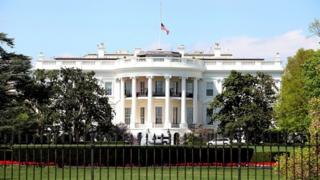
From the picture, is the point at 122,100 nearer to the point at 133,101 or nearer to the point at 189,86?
the point at 133,101

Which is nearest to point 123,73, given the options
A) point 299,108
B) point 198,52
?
point 198,52

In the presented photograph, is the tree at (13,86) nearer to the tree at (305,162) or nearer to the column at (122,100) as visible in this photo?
the tree at (305,162)

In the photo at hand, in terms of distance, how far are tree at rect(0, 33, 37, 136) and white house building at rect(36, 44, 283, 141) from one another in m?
39.8

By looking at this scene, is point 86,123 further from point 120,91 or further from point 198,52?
point 198,52

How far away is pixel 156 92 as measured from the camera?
75.4 metres

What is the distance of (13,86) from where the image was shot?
3130 cm

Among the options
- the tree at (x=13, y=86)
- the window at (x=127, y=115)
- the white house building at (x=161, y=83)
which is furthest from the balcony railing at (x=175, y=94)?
the tree at (x=13, y=86)

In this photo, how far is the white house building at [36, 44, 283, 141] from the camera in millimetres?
73875

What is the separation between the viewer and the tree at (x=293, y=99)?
4884 cm

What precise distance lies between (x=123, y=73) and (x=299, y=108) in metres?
29.8

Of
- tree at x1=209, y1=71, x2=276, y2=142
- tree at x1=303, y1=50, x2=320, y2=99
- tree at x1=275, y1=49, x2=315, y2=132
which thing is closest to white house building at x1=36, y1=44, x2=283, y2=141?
tree at x1=209, y1=71, x2=276, y2=142

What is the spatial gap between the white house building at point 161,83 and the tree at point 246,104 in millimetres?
15809

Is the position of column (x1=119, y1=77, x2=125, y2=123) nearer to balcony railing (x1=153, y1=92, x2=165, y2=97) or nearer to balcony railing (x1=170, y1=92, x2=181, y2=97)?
balcony railing (x1=153, y1=92, x2=165, y2=97)

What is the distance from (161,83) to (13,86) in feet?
148
